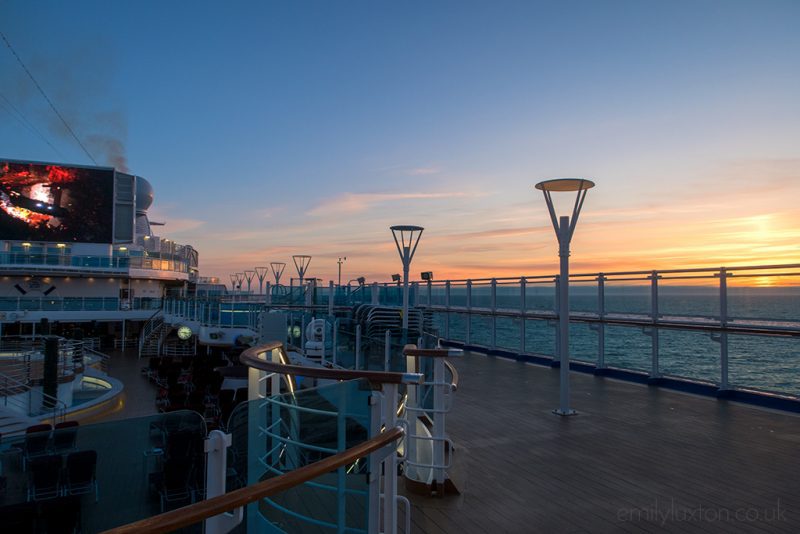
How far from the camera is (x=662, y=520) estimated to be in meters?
3.28

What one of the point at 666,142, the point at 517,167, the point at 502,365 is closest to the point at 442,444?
the point at 502,365

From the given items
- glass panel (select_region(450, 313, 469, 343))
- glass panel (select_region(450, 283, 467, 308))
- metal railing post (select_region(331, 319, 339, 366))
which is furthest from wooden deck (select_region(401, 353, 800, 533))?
glass panel (select_region(450, 283, 467, 308))

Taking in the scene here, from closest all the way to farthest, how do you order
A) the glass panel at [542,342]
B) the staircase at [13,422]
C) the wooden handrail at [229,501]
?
the wooden handrail at [229,501], the staircase at [13,422], the glass panel at [542,342]

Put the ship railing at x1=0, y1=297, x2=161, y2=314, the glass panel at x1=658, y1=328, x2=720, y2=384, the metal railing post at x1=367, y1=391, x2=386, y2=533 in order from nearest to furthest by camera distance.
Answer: the metal railing post at x1=367, y1=391, x2=386, y2=533, the glass panel at x1=658, y1=328, x2=720, y2=384, the ship railing at x1=0, y1=297, x2=161, y2=314

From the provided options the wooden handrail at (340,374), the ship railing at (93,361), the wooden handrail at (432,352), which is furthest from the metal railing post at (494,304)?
the ship railing at (93,361)

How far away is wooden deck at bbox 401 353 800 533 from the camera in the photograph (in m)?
3.29

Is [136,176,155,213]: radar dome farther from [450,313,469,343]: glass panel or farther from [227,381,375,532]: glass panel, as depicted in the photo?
[227,381,375,532]: glass panel

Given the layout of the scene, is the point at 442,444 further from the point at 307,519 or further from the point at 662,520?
the point at 307,519

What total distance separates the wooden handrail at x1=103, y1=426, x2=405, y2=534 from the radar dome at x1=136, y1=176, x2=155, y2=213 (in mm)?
44876

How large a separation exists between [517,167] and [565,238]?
10.1 meters

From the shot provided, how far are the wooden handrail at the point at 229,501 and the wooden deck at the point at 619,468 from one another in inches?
81.4

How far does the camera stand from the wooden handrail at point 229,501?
3.35 feet

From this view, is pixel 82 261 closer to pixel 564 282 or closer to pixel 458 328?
pixel 458 328

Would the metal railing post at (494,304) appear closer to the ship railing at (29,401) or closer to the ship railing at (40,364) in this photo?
the ship railing at (29,401)
